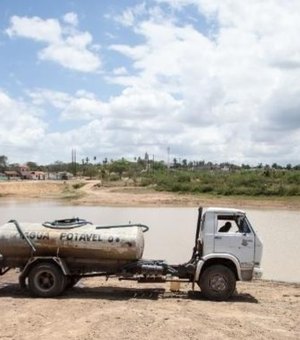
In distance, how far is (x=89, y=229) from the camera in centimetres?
1302

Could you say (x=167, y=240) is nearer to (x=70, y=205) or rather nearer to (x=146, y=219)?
(x=146, y=219)

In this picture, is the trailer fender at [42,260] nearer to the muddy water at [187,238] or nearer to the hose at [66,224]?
the hose at [66,224]

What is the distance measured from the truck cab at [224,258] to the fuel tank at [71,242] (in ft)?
4.82

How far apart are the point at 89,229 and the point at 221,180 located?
6808 cm

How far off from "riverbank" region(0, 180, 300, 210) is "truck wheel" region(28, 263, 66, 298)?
46532mm

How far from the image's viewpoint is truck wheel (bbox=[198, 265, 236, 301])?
12664 mm

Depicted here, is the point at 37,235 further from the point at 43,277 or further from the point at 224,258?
the point at 224,258

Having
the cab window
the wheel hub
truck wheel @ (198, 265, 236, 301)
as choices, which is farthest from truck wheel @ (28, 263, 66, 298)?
the cab window

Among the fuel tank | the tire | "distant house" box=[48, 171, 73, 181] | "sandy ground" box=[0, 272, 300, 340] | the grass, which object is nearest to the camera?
"sandy ground" box=[0, 272, 300, 340]

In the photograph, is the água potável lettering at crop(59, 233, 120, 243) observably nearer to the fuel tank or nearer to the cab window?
the fuel tank

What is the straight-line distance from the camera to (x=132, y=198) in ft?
214

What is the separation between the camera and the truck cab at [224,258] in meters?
12.7

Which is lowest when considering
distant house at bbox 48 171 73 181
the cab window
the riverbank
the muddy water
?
the muddy water

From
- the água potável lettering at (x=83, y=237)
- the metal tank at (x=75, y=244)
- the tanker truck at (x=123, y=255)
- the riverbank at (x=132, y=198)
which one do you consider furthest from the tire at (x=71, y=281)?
the riverbank at (x=132, y=198)
